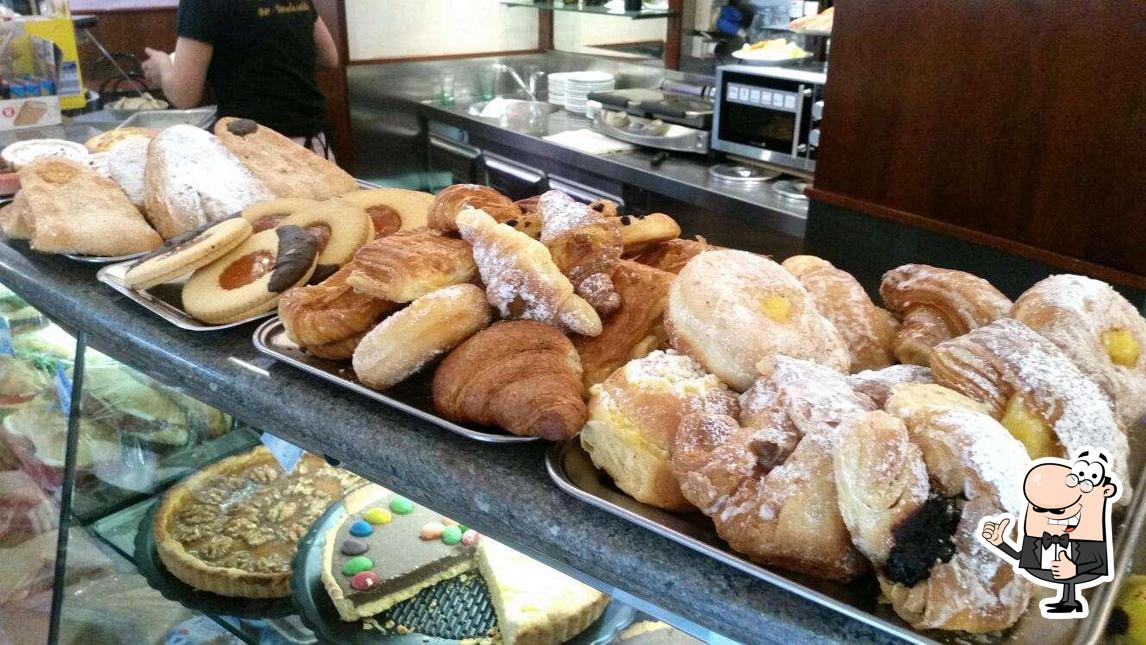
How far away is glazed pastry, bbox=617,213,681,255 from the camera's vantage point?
153cm

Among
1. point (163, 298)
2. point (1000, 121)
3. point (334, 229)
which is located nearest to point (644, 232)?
point (334, 229)

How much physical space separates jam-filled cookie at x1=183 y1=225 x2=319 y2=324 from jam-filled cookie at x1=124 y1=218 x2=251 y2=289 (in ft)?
0.09

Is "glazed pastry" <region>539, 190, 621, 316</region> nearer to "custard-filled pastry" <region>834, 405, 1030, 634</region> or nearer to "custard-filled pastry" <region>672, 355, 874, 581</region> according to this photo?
"custard-filled pastry" <region>672, 355, 874, 581</region>

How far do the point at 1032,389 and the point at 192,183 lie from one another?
183 cm

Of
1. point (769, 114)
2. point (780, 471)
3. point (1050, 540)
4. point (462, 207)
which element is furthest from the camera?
point (769, 114)

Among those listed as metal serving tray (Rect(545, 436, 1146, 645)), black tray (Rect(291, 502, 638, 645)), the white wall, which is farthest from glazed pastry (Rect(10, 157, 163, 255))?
the white wall

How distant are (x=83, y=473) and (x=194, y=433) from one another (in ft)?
0.89

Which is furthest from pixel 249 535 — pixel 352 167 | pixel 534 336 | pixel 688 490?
pixel 352 167

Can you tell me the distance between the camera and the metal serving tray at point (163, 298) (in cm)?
162

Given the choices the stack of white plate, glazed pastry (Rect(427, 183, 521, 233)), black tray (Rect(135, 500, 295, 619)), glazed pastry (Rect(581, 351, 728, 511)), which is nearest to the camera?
glazed pastry (Rect(581, 351, 728, 511))

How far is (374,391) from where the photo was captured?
52.5 inches

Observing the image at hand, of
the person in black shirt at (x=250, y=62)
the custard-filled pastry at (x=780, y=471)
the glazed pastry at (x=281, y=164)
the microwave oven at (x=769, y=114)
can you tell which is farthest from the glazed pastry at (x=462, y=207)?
the person in black shirt at (x=250, y=62)

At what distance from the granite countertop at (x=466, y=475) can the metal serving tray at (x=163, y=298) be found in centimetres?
3

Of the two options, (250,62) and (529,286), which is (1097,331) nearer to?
(529,286)
